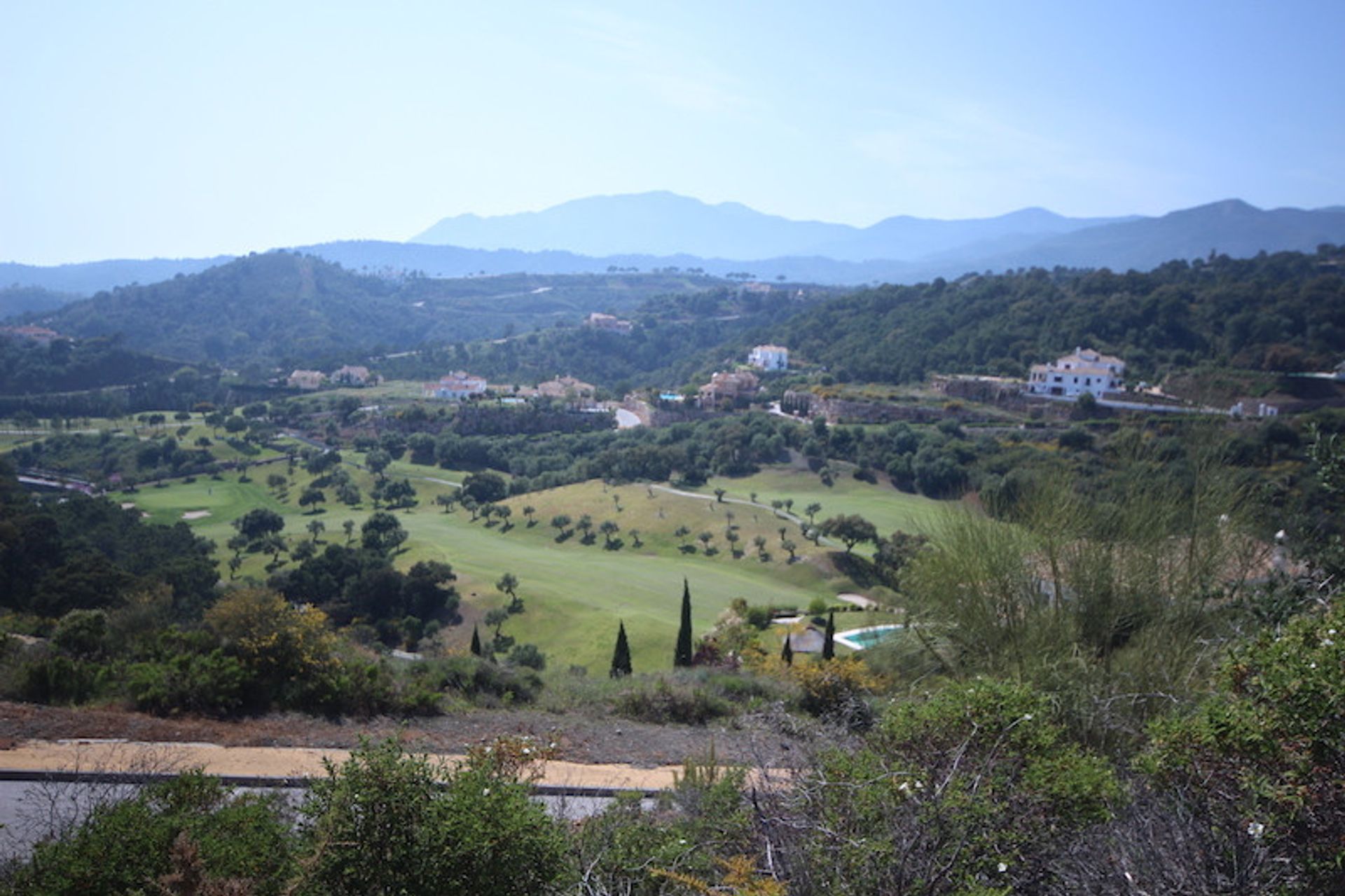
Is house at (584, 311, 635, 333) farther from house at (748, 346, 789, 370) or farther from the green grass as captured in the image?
the green grass

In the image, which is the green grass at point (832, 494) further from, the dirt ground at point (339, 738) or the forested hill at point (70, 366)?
the forested hill at point (70, 366)

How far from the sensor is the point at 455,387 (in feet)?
247

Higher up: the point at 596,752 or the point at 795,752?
the point at 795,752

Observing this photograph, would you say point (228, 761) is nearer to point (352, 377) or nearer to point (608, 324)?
point (352, 377)

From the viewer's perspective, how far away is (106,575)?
18.0 metres

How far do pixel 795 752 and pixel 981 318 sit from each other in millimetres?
66683

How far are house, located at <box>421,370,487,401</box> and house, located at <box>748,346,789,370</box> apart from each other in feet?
82.1

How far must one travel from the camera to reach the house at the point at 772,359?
7438cm

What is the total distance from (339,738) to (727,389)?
5824 cm

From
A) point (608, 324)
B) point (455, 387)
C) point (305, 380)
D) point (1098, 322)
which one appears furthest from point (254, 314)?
point (1098, 322)

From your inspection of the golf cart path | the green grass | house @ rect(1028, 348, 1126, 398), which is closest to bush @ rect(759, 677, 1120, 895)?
the golf cart path

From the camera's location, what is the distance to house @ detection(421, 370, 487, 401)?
7300cm

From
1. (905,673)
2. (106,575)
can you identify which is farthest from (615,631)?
(905,673)

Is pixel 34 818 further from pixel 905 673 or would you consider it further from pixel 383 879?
pixel 905 673
